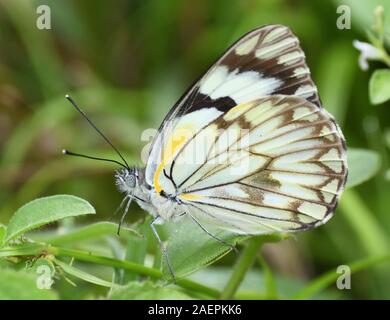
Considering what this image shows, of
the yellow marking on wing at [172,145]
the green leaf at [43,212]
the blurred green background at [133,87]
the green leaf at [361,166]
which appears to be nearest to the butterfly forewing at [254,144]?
the yellow marking on wing at [172,145]

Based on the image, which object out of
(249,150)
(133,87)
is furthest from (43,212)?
(133,87)

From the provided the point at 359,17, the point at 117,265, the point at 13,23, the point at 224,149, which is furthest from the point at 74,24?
the point at 117,265

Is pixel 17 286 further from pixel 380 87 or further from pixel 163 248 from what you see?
pixel 380 87

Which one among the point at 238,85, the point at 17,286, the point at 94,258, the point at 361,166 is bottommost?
the point at 17,286

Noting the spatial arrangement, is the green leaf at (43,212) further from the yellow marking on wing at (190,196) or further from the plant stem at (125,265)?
the yellow marking on wing at (190,196)

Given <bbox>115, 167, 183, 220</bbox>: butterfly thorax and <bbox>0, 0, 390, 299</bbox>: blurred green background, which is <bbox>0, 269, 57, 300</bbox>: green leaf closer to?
<bbox>115, 167, 183, 220</bbox>: butterfly thorax

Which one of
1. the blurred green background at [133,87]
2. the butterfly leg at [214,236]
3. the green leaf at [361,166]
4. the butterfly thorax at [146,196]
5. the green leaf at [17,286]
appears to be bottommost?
the green leaf at [17,286]

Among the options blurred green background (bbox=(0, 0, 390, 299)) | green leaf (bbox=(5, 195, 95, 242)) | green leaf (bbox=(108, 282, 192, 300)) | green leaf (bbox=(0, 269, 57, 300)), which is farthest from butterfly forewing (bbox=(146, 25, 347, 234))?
blurred green background (bbox=(0, 0, 390, 299))
